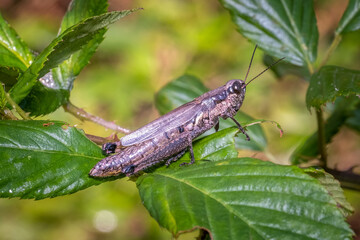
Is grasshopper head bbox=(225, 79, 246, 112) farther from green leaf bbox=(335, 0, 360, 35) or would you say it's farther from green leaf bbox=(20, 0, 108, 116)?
green leaf bbox=(20, 0, 108, 116)

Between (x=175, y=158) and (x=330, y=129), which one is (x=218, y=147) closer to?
(x=175, y=158)

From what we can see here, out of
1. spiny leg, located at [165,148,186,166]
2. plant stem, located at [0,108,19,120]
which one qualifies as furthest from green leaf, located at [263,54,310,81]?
plant stem, located at [0,108,19,120]

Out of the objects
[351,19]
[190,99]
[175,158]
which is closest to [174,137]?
[175,158]

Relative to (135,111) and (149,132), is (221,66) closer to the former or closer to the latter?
(135,111)

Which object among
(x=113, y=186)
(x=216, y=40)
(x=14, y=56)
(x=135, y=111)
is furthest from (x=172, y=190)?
(x=216, y=40)

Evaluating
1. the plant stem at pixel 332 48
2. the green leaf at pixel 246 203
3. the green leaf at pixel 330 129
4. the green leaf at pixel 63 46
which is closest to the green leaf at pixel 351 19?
the plant stem at pixel 332 48
